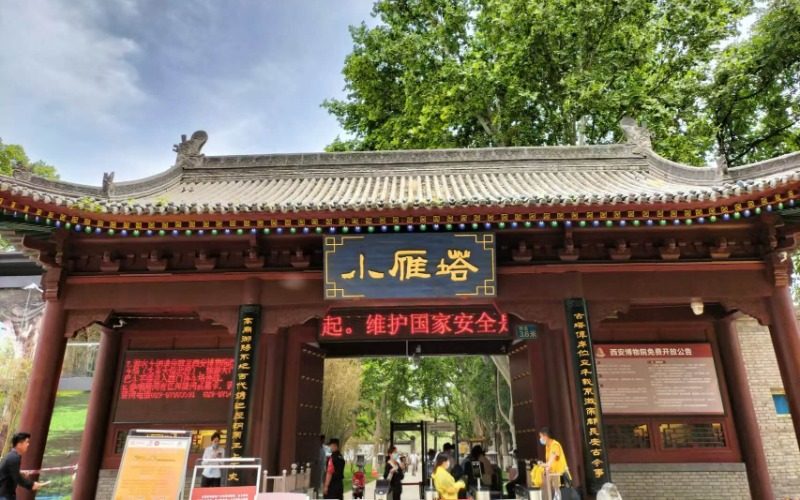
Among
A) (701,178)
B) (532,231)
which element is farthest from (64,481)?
(701,178)

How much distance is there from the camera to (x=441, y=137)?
1802 centimetres

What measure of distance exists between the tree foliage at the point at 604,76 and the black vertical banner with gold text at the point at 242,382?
11.2m

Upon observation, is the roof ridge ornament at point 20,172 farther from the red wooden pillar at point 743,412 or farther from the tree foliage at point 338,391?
the tree foliage at point 338,391

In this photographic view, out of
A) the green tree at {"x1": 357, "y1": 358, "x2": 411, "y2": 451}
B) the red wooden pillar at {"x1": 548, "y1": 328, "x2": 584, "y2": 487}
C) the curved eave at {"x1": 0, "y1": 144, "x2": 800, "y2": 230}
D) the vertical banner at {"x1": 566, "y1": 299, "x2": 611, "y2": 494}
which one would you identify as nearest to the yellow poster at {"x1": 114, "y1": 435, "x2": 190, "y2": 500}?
the curved eave at {"x1": 0, "y1": 144, "x2": 800, "y2": 230}

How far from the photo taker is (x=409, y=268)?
7367 mm

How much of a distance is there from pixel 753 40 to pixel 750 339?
11.4 metres

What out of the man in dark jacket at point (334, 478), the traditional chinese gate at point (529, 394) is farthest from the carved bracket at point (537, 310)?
the man in dark jacket at point (334, 478)

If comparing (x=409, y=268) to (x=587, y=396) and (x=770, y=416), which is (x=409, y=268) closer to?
(x=587, y=396)

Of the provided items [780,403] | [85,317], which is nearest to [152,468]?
[85,317]

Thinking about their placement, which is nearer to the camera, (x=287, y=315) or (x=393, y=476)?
(x=287, y=315)

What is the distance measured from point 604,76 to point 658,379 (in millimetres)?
10970

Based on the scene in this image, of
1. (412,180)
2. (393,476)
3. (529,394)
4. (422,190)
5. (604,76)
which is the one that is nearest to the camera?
(529,394)

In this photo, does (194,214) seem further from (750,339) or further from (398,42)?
(398,42)

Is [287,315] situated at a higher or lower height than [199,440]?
higher
